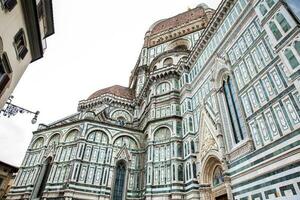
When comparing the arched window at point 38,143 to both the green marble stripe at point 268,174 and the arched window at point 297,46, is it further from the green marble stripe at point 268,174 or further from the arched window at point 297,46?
the arched window at point 297,46

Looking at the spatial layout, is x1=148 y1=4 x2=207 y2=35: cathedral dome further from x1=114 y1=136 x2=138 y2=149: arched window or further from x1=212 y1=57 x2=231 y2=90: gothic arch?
x1=114 y1=136 x2=138 y2=149: arched window

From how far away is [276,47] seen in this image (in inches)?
365

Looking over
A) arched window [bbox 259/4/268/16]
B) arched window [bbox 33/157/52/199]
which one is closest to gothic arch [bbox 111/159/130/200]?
arched window [bbox 33/157/52/199]

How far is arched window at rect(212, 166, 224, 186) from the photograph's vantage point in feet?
43.8

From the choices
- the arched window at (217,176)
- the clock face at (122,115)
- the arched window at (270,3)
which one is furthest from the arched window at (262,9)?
the clock face at (122,115)

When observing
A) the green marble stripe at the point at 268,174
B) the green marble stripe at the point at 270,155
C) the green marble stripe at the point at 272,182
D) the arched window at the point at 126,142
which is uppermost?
the arched window at the point at 126,142

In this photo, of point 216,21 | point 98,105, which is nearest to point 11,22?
point 216,21

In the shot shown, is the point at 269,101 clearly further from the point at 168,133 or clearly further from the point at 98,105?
the point at 98,105

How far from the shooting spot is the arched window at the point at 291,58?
8211 millimetres

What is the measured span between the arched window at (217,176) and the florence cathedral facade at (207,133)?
0.20ft

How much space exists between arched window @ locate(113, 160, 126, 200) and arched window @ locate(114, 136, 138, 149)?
5.34 feet

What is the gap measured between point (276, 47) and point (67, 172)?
17.2 m

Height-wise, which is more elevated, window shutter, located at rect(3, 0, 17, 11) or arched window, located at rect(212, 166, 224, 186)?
window shutter, located at rect(3, 0, 17, 11)

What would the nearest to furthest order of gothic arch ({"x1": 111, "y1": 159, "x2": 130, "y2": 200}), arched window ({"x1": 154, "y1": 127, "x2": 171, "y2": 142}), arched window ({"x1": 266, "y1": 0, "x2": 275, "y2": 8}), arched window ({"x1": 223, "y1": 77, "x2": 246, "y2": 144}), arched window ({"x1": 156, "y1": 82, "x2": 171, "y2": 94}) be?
arched window ({"x1": 266, "y1": 0, "x2": 275, "y2": 8})
arched window ({"x1": 223, "y1": 77, "x2": 246, "y2": 144})
gothic arch ({"x1": 111, "y1": 159, "x2": 130, "y2": 200})
arched window ({"x1": 154, "y1": 127, "x2": 171, "y2": 142})
arched window ({"x1": 156, "y1": 82, "x2": 171, "y2": 94})
